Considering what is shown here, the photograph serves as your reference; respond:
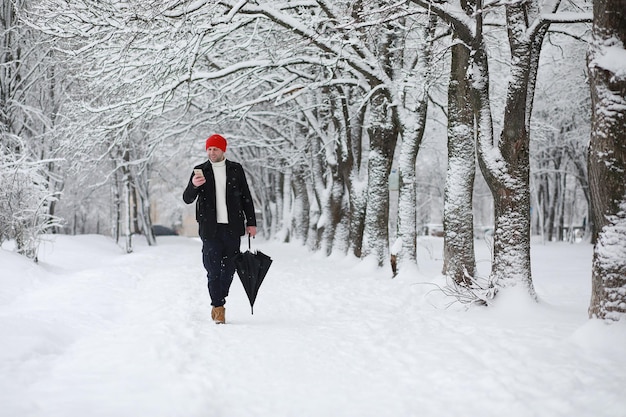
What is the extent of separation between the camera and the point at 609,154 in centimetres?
461

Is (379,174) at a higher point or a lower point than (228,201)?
higher

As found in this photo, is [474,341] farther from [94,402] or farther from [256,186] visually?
[256,186]

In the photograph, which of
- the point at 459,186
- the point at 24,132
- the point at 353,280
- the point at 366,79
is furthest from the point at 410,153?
the point at 24,132

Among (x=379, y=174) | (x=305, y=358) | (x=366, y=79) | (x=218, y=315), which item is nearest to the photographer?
(x=305, y=358)

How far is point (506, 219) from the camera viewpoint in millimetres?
6453

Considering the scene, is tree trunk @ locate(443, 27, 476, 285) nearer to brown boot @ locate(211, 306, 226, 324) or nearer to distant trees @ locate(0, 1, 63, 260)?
brown boot @ locate(211, 306, 226, 324)

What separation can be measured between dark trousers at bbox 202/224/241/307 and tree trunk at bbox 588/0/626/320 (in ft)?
12.2

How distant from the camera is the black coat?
6086 mm

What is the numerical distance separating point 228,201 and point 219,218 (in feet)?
0.73

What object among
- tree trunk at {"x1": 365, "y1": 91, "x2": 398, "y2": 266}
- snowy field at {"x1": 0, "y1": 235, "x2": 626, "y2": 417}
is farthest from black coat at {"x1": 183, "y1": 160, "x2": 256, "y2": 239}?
tree trunk at {"x1": 365, "y1": 91, "x2": 398, "y2": 266}

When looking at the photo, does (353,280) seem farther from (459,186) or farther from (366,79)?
(366,79)

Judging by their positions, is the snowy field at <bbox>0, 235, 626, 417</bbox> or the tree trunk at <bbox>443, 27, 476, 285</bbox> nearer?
the snowy field at <bbox>0, 235, 626, 417</bbox>

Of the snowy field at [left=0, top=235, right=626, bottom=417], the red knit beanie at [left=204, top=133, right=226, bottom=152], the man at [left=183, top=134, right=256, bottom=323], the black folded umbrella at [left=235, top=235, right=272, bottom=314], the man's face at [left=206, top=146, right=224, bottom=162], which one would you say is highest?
the red knit beanie at [left=204, top=133, right=226, bottom=152]

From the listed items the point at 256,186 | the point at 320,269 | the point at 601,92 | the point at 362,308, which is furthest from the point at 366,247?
the point at 256,186
